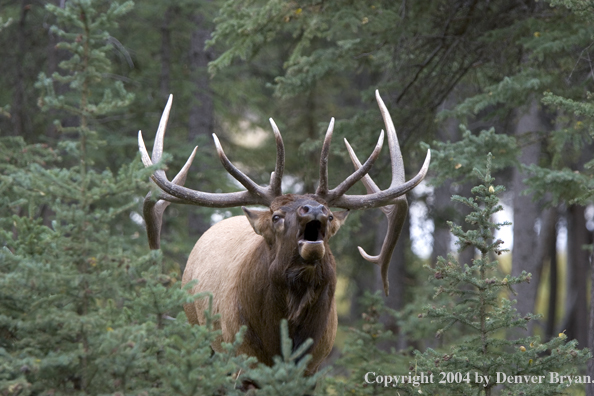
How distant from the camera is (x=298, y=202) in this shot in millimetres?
5652

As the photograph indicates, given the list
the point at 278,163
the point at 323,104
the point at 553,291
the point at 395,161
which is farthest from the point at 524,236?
the point at 553,291

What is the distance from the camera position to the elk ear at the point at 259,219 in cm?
587

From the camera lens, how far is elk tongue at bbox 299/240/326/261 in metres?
5.19

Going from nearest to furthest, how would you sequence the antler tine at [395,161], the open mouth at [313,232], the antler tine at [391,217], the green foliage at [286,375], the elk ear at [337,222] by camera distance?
the green foliage at [286,375] → the open mouth at [313,232] → the elk ear at [337,222] → the antler tine at [395,161] → the antler tine at [391,217]

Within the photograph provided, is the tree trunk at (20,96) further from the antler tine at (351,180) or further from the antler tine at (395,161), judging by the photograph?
the antler tine at (351,180)

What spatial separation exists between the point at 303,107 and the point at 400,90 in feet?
21.0

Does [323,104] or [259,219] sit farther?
[323,104]

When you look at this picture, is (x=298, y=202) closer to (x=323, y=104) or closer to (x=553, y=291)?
(x=323, y=104)

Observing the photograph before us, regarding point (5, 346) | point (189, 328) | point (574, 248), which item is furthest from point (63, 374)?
point (574, 248)

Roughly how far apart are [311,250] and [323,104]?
11.4 meters

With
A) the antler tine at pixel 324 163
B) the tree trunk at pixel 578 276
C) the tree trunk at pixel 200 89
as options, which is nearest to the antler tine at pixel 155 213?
the antler tine at pixel 324 163

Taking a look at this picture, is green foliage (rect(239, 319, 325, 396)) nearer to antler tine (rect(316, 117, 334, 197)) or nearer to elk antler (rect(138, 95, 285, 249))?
antler tine (rect(316, 117, 334, 197))

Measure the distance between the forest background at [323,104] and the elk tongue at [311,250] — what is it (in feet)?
3.64

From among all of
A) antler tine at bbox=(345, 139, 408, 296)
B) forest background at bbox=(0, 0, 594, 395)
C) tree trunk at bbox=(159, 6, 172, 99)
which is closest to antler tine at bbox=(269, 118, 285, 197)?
antler tine at bbox=(345, 139, 408, 296)
